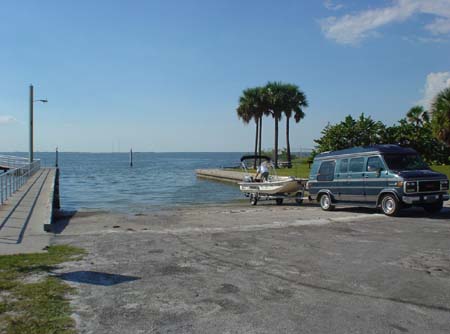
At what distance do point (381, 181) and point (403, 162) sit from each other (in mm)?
1022

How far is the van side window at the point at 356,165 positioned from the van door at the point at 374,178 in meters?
0.29

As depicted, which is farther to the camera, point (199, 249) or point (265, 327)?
point (199, 249)

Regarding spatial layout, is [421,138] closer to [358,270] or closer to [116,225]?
[116,225]

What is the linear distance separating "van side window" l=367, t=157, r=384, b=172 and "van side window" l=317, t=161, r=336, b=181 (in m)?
1.76

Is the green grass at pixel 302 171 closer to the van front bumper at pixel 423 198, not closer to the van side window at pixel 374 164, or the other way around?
the van front bumper at pixel 423 198

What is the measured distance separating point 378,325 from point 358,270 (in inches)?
98.1

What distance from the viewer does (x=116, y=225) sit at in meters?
13.5

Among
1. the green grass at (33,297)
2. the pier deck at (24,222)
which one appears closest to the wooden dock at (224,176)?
the pier deck at (24,222)

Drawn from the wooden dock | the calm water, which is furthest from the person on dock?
the wooden dock

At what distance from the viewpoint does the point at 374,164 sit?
15.5 metres

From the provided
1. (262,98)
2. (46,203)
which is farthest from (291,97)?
(46,203)

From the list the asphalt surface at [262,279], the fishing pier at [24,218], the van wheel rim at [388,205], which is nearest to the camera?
the asphalt surface at [262,279]

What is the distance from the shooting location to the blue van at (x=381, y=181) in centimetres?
1447

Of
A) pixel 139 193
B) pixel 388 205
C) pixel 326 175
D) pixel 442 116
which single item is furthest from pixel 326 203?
pixel 139 193
